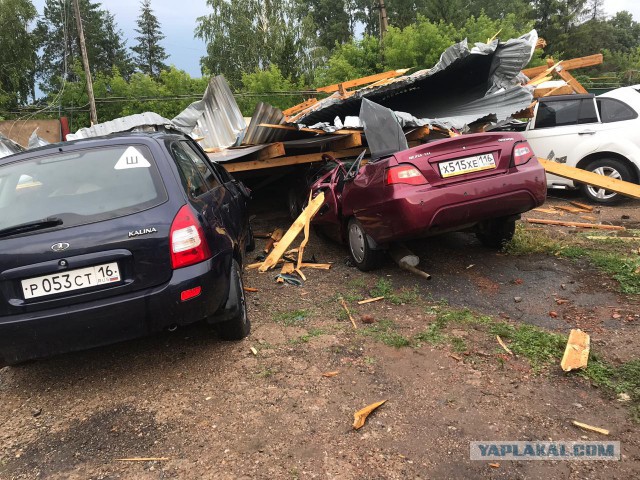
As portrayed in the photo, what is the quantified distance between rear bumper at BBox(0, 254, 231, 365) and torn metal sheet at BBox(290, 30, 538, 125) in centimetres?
518

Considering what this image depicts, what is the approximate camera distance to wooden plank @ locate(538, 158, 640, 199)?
6.46 meters

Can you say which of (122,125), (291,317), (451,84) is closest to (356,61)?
(451,84)

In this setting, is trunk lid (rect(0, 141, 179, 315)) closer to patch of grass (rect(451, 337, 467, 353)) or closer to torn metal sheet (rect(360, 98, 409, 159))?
patch of grass (rect(451, 337, 467, 353))

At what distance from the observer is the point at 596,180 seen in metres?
6.69

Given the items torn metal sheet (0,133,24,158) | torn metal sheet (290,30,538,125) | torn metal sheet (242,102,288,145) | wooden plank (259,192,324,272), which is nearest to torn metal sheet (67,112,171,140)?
torn metal sheet (0,133,24,158)

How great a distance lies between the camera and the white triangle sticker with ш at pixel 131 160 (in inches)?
121

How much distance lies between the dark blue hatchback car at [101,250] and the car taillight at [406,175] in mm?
1757

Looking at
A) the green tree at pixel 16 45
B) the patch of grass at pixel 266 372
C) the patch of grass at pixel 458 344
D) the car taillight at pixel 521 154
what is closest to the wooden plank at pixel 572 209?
the car taillight at pixel 521 154

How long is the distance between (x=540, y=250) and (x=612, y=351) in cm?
218

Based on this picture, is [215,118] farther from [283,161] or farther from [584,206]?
[584,206]

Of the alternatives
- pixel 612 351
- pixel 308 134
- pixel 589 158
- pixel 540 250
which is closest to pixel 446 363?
pixel 612 351

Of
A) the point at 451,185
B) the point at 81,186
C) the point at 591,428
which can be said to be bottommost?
the point at 591,428

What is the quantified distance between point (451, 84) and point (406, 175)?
5.02m

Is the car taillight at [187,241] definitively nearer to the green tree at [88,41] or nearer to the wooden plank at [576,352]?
the wooden plank at [576,352]
